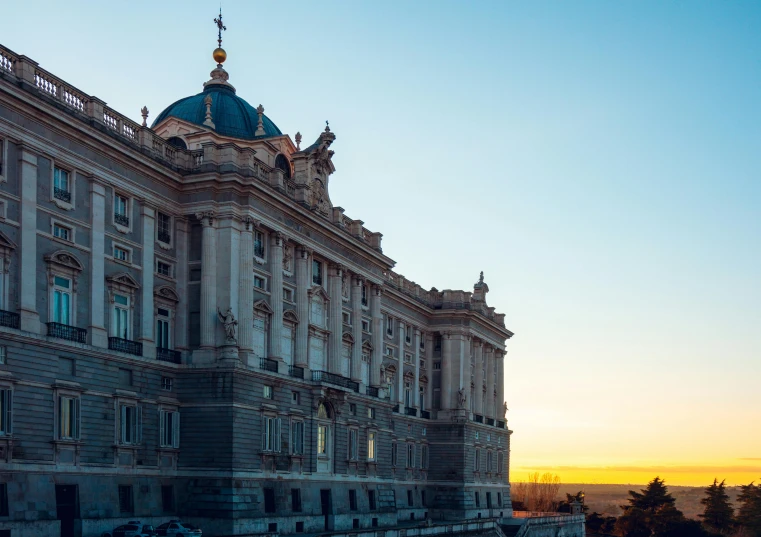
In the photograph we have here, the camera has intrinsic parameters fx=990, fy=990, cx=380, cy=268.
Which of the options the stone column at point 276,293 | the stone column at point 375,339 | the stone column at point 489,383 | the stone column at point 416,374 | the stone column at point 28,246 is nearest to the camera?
the stone column at point 28,246

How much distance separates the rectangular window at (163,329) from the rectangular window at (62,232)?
305 inches

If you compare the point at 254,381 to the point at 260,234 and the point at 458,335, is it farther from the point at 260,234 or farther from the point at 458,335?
the point at 458,335

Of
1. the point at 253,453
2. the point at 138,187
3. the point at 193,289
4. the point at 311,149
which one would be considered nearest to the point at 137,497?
the point at 253,453

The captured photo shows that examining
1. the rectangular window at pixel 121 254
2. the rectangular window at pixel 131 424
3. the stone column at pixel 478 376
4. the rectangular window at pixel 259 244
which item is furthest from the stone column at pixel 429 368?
the rectangular window at pixel 121 254

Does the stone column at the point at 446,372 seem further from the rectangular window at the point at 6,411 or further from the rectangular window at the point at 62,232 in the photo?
the rectangular window at the point at 6,411

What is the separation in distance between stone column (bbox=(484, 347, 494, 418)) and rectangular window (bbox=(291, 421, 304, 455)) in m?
42.0

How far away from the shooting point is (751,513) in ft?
367

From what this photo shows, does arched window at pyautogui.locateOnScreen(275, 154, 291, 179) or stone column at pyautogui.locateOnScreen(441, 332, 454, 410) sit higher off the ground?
arched window at pyautogui.locateOnScreen(275, 154, 291, 179)

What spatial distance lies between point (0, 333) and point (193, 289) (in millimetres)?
14367

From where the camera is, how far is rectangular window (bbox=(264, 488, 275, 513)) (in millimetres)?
54094

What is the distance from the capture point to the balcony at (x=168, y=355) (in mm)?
51250

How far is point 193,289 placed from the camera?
5381 centimetres

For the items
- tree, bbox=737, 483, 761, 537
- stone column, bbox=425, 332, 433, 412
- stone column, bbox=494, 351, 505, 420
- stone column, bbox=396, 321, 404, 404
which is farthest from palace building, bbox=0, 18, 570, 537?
tree, bbox=737, 483, 761, 537

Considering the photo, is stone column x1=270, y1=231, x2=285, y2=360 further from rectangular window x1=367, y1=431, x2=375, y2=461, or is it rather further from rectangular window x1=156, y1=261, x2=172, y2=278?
rectangular window x1=367, y1=431, x2=375, y2=461
